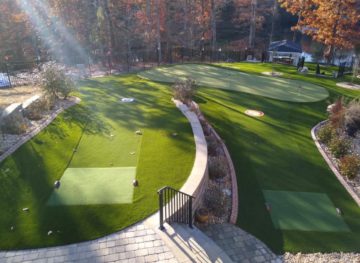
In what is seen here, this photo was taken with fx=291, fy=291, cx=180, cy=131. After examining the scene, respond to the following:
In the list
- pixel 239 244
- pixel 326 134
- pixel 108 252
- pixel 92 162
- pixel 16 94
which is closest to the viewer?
pixel 108 252

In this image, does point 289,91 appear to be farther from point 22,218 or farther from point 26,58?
point 26,58

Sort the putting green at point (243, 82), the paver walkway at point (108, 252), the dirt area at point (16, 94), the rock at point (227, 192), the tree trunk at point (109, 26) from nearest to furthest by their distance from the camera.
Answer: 1. the paver walkway at point (108, 252)
2. the rock at point (227, 192)
3. the dirt area at point (16, 94)
4. the putting green at point (243, 82)
5. the tree trunk at point (109, 26)

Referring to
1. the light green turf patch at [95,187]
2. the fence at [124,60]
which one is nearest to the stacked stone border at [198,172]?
the light green turf patch at [95,187]

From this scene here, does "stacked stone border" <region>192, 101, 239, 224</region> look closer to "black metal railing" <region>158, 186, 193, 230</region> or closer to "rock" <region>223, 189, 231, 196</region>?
"rock" <region>223, 189, 231, 196</region>

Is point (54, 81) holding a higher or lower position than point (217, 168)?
higher

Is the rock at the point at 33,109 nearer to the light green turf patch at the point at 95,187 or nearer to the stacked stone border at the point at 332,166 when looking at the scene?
the light green turf patch at the point at 95,187

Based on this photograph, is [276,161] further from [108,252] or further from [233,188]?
[108,252]

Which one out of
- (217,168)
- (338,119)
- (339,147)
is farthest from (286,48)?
(217,168)
